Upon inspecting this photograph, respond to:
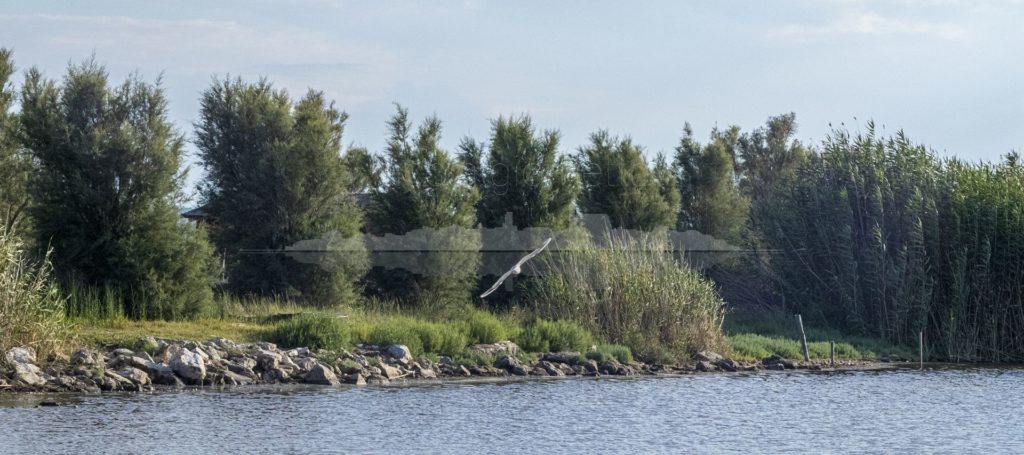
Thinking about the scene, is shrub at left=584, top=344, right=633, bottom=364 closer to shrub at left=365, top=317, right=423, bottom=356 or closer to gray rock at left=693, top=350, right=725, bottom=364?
gray rock at left=693, top=350, right=725, bottom=364

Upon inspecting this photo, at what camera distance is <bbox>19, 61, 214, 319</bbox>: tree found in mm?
23266

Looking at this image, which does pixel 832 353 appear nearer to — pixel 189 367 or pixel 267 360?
pixel 267 360

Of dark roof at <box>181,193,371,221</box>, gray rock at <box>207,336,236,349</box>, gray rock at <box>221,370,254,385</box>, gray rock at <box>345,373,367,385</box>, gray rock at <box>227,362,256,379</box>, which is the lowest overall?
gray rock at <box>345,373,367,385</box>

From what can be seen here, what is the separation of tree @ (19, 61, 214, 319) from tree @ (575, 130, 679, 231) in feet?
41.6

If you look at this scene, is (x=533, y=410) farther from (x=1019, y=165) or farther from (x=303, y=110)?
(x=1019, y=165)

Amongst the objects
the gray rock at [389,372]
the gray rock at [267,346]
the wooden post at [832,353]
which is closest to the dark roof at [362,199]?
the gray rock at [267,346]

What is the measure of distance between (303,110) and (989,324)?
16.8m

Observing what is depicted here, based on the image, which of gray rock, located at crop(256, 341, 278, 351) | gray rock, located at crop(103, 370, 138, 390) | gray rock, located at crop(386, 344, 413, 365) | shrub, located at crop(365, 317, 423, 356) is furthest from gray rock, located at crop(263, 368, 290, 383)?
shrub, located at crop(365, 317, 423, 356)

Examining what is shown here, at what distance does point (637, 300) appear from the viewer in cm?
2511

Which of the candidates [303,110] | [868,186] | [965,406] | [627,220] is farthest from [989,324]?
[303,110]

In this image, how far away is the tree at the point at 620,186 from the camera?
3319 centimetres

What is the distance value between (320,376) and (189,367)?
223 centimetres

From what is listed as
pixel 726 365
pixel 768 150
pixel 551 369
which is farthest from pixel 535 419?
pixel 768 150

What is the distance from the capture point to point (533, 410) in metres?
18.8
